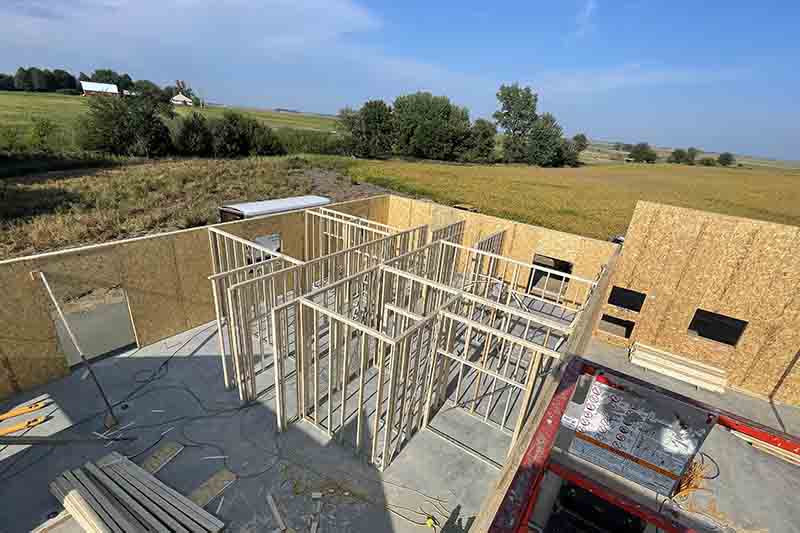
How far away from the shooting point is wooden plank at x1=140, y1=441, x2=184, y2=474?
5.05m

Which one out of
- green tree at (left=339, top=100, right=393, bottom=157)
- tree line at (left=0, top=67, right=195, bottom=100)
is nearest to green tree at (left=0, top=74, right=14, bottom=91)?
tree line at (left=0, top=67, right=195, bottom=100)

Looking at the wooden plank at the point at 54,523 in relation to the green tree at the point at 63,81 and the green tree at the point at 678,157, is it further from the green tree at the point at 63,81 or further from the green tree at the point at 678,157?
the green tree at the point at 63,81

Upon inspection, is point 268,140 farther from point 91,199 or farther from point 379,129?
point 91,199

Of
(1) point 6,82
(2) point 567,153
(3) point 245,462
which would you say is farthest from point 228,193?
(1) point 6,82

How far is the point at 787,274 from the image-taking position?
26.5ft

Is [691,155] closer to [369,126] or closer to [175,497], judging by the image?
[369,126]

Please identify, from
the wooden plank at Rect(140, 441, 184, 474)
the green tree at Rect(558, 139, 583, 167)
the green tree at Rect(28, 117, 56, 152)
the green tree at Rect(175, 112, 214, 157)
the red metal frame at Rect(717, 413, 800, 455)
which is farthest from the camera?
the green tree at Rect(558, 139, 583, 167)

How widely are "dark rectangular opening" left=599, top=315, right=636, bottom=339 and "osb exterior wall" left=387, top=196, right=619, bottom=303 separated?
3.38 feet

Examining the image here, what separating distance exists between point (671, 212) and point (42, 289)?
14009 millimetres

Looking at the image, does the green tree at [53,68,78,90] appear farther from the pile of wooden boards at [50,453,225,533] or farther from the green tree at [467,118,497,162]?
the pile of wooden boards at [50,453,225,533]

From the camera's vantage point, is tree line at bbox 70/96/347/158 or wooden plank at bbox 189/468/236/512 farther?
tree line at bbox 70/96/347/158

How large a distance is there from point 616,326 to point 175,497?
39.9ft

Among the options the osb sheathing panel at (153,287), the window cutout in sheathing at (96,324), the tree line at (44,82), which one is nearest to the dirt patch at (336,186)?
the window cutout in sheathing at (96,324)

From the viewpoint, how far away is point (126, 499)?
174 inches
